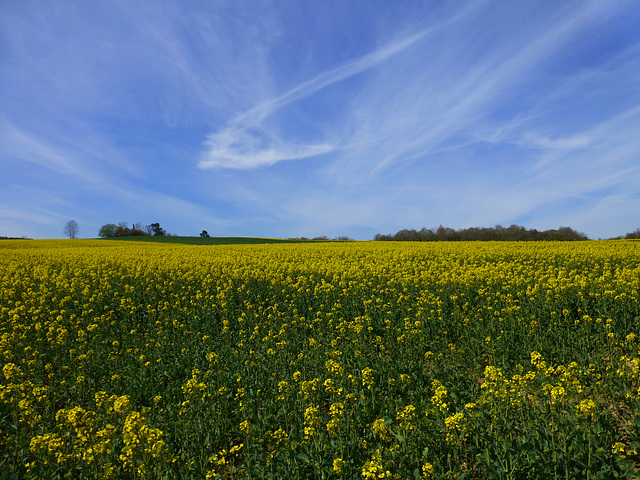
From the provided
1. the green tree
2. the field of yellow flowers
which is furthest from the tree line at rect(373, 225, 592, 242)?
the green tree

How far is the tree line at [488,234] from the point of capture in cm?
4678

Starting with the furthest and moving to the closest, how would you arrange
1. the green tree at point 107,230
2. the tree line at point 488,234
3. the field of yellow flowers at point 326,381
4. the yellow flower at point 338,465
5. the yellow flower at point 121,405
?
the green tree at point 107,230
the tree line at point 488,234
the yellow flower at point 121,405
the field of yellow flowers at point 326,381
the yellow flower at point 338,465

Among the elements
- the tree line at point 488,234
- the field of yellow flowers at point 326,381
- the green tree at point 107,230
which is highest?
the green tree at point 107,230

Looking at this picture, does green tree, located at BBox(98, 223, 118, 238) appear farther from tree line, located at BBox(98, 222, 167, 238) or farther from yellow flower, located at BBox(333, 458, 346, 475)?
yellow flower, located at BBox(333, 458, 346, 475)

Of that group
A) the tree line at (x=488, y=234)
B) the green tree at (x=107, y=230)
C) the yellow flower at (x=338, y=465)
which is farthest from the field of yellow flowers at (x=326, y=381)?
the green tree at (x=107, y=230)

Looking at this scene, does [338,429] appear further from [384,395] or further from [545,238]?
[545,238]

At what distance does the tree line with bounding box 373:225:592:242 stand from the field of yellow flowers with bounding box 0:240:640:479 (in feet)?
121

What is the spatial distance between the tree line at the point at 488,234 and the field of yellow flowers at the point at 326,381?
3703 centimetres

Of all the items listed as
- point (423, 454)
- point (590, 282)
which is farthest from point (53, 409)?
point (590, 282)

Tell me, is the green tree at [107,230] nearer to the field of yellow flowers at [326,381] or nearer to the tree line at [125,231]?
the tree line at [125,231]

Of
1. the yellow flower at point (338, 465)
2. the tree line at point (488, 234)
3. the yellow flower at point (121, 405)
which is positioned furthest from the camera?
the tree line at point (488, 234)

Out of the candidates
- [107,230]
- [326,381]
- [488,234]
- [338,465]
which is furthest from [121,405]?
[107,230]

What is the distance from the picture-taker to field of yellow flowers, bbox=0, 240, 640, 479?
180 inches

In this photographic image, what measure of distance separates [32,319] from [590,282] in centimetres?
1905
